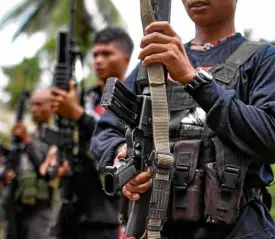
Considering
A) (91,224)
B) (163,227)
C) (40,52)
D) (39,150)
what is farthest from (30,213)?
(40,52)

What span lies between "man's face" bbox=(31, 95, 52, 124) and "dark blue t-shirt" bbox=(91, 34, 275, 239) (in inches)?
216

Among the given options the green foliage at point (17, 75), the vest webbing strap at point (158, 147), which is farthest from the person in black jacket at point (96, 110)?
the green foliage at point (17, 75)

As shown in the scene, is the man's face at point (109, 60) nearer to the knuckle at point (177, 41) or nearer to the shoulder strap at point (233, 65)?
the shoulder strap at point (233, 65)

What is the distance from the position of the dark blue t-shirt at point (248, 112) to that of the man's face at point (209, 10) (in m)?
0.10

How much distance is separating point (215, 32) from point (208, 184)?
65 cm

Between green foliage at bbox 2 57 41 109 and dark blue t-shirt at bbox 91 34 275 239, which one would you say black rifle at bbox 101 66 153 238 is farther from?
green foliage at bbox 2 57 41 109

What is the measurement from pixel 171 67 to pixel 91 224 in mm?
2697

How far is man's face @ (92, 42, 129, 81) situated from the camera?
5.18 m

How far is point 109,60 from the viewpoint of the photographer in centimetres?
520

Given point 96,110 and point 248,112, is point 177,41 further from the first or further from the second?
point 96,110

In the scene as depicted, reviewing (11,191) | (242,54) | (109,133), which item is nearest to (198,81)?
(242,54)

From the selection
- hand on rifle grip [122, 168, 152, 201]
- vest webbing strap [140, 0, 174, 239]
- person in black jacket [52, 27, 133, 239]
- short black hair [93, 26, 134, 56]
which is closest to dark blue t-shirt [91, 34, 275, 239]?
vest webbing strap [140, 0, 174, 239]

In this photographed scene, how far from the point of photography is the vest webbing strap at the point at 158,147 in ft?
7.60

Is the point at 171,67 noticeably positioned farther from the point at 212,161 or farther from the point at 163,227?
the point at 163,227
